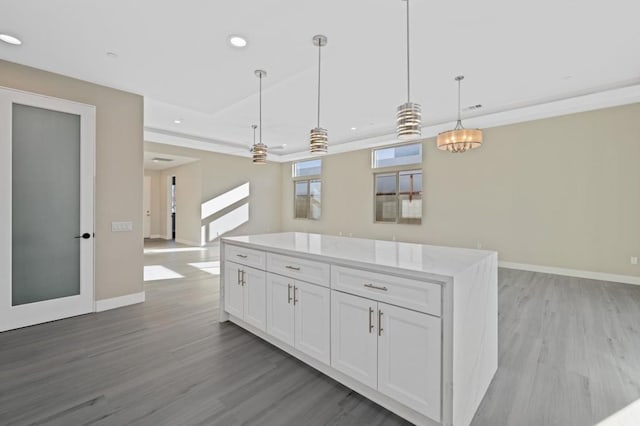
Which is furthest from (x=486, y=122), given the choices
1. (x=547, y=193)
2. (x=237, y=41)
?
(x=237, y=41)

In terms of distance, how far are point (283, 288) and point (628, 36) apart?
4439 mm

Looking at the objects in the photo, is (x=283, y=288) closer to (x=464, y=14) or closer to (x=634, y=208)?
(x=464, y=14)

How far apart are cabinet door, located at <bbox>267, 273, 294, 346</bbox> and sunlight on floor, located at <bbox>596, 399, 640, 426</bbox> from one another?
198 centimetres

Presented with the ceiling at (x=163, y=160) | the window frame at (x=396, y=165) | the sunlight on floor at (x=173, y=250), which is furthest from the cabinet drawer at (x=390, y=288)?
the ceiling at (x=163, y=160)

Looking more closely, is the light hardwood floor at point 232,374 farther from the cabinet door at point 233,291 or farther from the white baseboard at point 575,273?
the white baseboard at point 575,273

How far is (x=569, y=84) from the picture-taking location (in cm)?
423

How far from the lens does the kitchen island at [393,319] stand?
Answer: 1471mm

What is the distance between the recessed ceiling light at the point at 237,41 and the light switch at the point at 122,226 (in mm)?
2575

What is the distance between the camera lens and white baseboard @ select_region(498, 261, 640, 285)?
15.5 feet

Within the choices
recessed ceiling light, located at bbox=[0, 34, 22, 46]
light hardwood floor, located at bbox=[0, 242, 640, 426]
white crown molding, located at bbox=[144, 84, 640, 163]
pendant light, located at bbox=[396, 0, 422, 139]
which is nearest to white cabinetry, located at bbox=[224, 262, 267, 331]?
light hardwood floor, located at bbox=[0, 242, 640, 426]

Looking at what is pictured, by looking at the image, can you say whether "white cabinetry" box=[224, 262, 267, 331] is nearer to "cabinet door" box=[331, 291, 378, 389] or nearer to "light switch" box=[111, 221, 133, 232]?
"cabinet door" box=[331, 291, 378, 389]

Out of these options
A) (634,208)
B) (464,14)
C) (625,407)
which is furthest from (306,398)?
(634,208)

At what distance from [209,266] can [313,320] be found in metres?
4.44

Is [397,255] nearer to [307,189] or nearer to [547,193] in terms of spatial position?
[547,193]
